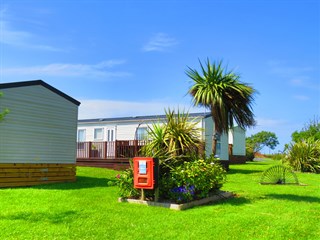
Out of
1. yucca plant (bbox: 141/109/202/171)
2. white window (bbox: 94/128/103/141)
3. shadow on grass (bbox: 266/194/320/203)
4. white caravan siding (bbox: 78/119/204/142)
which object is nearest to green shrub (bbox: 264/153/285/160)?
white caravan siding (bbox: 78/119/204/142)

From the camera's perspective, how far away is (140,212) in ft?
27.3

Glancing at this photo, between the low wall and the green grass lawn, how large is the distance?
2.28 meters

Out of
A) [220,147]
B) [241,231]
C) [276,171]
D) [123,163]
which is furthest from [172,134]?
[220,147]

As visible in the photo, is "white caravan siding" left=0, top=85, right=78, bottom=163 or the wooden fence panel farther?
the wooden fence panel

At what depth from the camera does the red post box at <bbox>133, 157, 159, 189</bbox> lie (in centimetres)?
921

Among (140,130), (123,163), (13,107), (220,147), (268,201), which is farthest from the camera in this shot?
(220,147)

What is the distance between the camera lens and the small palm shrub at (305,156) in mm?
22547

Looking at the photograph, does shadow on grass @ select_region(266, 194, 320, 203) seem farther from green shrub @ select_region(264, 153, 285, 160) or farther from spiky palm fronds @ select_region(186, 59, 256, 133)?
green shrub @ select_region(264, 153, 285, 160)

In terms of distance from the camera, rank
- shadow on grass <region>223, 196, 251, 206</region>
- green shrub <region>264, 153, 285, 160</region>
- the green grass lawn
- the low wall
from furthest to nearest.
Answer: green shrub <region>264, 153, 285, 160</region> < the low wall < shadow on grass <region>223, 196, 251, 206</region> < the green grass lawn

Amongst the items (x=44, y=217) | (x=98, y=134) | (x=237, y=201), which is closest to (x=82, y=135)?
(x=98, y=134)

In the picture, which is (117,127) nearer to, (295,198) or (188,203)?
(295,198)

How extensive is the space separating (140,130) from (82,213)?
16.8 meters

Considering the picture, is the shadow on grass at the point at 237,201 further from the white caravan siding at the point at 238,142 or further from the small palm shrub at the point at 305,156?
the white caravan siding at the point at 238,142

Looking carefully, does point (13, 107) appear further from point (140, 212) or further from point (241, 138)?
point (241, 138)
